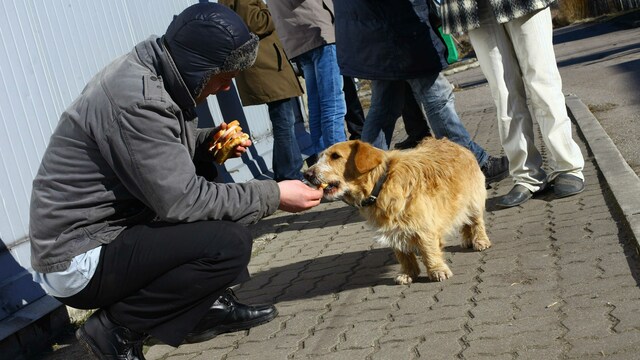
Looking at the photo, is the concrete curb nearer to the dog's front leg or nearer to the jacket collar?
the dog's front leg

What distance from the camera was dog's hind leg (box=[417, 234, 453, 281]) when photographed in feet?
15.9

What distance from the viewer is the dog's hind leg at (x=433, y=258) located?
15.9 feet

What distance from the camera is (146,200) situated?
3828 millimetres

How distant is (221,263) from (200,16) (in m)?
1.15

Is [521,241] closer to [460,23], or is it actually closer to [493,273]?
[493,273]

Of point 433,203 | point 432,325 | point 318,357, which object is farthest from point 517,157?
point 318,357

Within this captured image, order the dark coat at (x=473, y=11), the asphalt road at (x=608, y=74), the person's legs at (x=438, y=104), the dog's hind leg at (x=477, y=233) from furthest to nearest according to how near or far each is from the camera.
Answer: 1. the asphalt road at (x=608, y=74)
2. the person's legs at (x=438, y=104)
3. the dark coat at (x=473, y=11)
4. the dog's hind leg at (x=477, y=233)

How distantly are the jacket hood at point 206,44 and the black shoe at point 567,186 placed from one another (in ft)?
10.1

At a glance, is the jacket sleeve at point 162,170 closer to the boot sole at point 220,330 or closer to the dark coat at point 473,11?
the boot sole at point 220,330

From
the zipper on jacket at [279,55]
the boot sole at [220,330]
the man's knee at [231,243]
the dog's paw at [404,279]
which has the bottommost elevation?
the dog's paw at [404,279]

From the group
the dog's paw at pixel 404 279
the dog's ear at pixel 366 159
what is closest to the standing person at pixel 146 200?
the dog's ear at pixel 366 159

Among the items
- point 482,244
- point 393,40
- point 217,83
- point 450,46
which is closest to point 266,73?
point 393,40

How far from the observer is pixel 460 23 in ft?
19.8

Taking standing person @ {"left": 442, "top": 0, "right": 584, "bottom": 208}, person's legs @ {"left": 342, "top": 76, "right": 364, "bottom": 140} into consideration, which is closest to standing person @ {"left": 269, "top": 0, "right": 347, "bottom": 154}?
person's legs @ {"left": 342, "top": 76, "right": 364, "bottom": 140}
